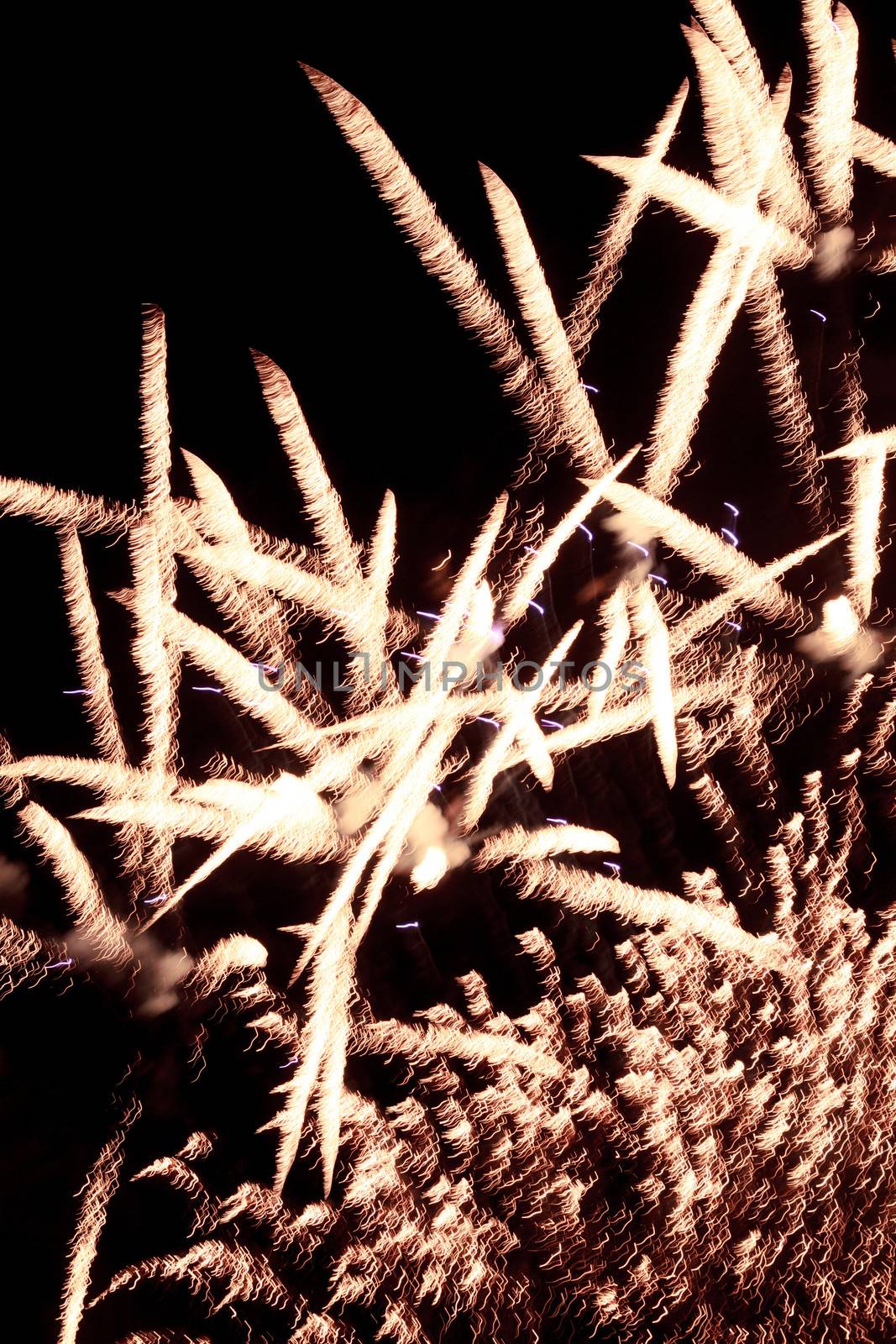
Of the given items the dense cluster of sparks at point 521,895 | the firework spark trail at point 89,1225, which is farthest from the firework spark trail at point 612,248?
the firework spark trail at point 89,1225

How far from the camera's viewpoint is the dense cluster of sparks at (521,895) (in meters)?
1.18

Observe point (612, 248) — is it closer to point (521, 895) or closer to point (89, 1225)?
point (521, 895)

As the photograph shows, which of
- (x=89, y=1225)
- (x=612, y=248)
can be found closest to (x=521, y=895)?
(x=89, y=1225)

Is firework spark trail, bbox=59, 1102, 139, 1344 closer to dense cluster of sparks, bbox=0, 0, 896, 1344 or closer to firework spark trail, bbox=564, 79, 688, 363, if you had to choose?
dense cluster of sparks, bbox=0, 0, 896, 1344

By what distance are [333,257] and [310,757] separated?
2.05 ft

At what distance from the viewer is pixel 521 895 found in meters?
1.38

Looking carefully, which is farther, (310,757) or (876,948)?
(876,948)

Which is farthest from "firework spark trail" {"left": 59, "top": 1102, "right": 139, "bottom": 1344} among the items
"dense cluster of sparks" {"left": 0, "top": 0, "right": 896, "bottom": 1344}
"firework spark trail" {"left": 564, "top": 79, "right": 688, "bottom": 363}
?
"firework spark trail" {"left": 564, "top": 79, "right": 688, "bottom": 363}

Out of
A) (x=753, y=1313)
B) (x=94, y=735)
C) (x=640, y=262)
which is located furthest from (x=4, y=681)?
(x=753, y=1313)

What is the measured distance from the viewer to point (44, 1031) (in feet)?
3.81

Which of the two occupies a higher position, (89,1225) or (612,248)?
(612,248)

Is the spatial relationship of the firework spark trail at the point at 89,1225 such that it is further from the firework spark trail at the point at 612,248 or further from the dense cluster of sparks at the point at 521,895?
the firework spark trail at the point at 612,248

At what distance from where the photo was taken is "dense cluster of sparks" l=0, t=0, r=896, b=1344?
3.87 ft

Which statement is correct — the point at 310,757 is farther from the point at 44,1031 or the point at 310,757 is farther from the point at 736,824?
the point at 736,824
